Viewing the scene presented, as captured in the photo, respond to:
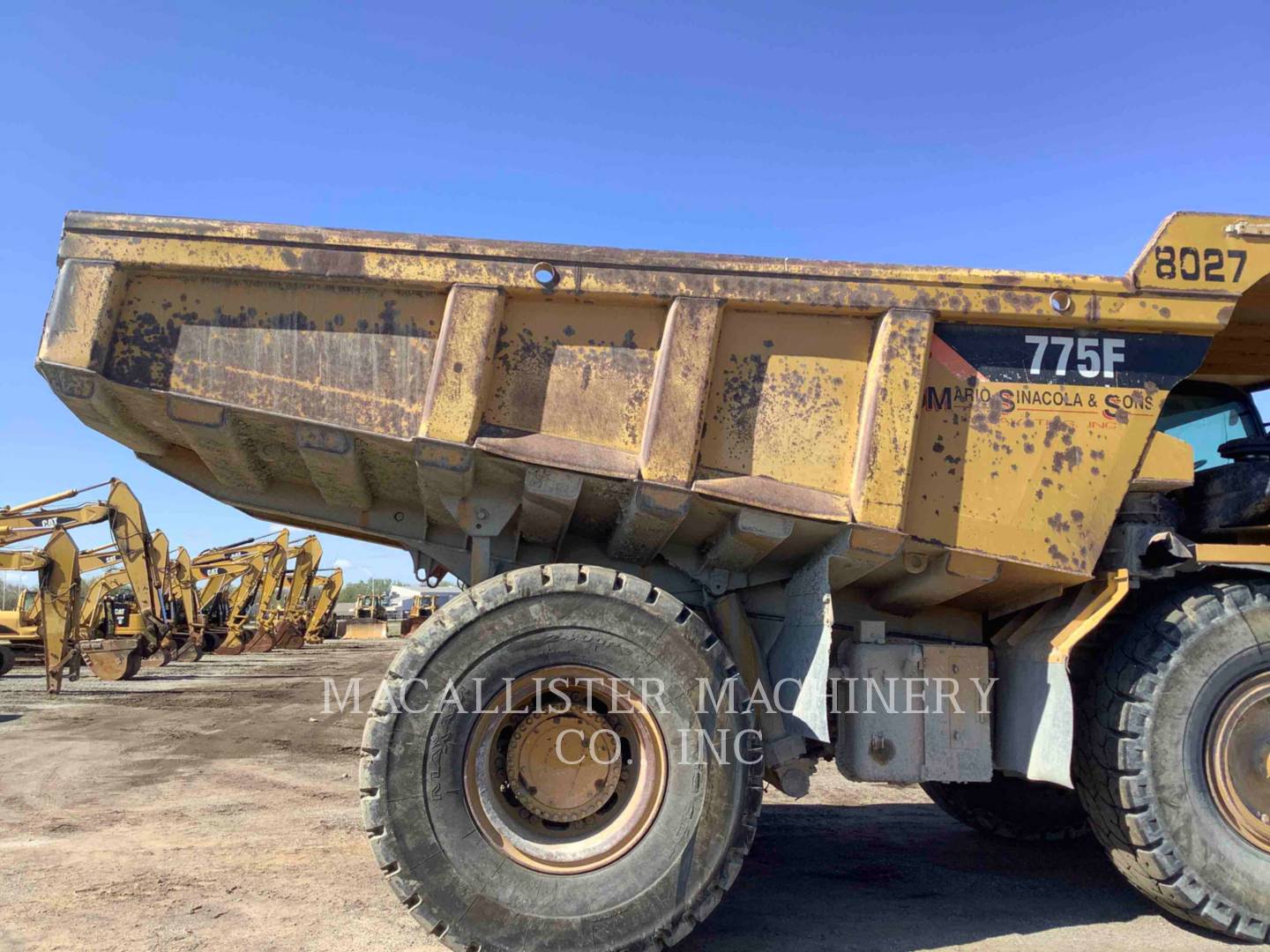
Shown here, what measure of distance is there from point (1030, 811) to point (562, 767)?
3.44 m

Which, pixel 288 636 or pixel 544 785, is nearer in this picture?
pixel 544 785

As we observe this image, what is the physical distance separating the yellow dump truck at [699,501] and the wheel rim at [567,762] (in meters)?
0.01

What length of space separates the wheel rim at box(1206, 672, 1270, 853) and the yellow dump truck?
2 cm

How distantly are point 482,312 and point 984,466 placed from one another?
219cm

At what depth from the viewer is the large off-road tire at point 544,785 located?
125 inches

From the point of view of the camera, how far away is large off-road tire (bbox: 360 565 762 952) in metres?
3.17

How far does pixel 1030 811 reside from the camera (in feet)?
17.6

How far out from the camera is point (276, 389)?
3447 millimetres

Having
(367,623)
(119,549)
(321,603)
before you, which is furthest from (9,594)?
(119,549)

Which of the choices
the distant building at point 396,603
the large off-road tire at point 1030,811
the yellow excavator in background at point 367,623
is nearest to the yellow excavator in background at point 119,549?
the large off-road tire at point 1030,811

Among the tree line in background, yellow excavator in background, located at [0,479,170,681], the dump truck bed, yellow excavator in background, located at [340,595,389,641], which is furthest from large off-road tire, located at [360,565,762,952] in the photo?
the tree line in background

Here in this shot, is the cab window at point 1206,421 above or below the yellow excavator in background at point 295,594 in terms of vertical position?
above

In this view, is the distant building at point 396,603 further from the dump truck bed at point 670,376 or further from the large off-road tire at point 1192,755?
the large off-road tire at point 1192,755

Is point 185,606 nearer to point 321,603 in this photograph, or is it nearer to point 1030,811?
point 321,603
